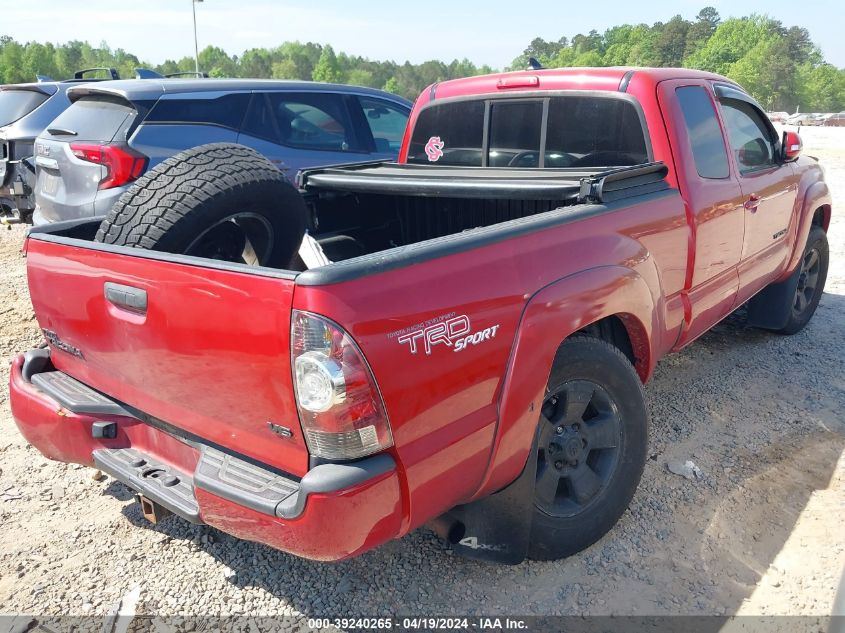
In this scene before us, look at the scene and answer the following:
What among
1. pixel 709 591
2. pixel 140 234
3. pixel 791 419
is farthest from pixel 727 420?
pixel 140 234

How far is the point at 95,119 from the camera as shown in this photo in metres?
5.65

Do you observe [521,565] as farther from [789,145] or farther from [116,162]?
[116,162]

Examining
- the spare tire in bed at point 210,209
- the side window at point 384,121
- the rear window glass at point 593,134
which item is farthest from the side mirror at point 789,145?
the side window at point 384,121

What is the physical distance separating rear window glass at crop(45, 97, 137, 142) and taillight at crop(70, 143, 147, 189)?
125mm

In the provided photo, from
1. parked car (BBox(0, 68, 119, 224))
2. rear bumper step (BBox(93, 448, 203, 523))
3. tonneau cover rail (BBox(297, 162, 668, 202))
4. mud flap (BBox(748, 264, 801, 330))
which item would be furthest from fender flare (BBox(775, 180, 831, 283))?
parked car (BBox(0, 68, 119, 224))

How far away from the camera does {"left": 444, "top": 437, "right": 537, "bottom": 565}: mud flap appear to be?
245cm

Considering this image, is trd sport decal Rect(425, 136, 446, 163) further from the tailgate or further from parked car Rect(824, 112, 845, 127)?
parked car Rect(824, 112, 845, 127)

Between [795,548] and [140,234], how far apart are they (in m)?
2.98

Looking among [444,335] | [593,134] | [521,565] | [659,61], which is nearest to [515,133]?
[593,134]

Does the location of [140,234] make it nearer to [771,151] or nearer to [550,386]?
[550,386]

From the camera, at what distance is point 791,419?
398 cm

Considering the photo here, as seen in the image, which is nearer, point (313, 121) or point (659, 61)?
point (313, 121)

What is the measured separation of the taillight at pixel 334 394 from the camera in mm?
1825

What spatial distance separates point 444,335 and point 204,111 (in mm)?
4665
